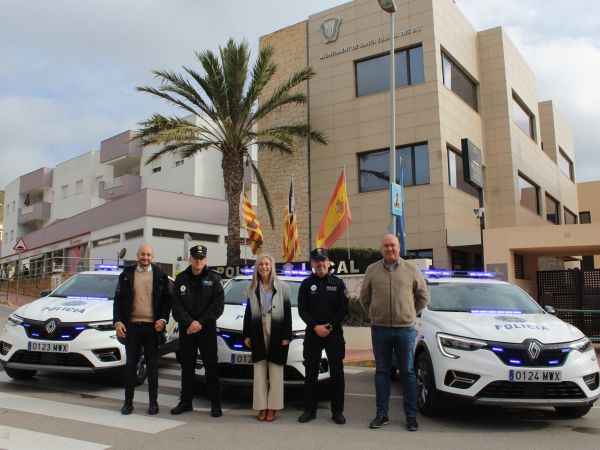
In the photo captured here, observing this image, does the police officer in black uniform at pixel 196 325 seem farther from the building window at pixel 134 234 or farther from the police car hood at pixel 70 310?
the building window at pixel 134 234

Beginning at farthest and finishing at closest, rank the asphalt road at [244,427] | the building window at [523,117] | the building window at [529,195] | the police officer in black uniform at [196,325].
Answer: the building window at [523,117] < the building window at [529,195] < the police officer in black uniform at [196,325] < the asphalt road at [244,427]

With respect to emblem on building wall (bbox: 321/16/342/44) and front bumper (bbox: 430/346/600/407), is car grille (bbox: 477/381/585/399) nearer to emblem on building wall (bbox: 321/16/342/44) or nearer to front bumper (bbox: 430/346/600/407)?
front bumper (bbox: 430/346/600/407)

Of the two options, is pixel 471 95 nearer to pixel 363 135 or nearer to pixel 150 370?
pixel 363 135

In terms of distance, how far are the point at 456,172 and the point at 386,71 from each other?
4.59 meters

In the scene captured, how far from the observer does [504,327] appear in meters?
6.04

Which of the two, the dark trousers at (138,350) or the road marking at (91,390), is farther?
the road marking at (91,390)

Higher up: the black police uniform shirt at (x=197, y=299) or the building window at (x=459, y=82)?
the building window at (x=459, y=82)

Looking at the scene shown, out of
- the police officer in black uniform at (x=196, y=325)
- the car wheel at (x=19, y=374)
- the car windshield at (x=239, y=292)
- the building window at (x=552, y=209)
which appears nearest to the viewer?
the police officer in black uniform at (x=196, y=325)

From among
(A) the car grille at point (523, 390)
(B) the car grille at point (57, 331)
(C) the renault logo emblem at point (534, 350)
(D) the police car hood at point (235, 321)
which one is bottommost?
(A) the car grille at point (523, 390)

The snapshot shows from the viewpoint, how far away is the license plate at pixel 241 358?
6504 millimetres

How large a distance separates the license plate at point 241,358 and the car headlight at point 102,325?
185 centimetres

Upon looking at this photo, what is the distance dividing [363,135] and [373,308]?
1605cm

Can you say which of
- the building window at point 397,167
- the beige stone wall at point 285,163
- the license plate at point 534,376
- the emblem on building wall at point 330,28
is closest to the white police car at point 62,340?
the license plate at point 534,376

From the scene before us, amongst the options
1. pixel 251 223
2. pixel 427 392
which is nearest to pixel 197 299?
pixel 427 392
